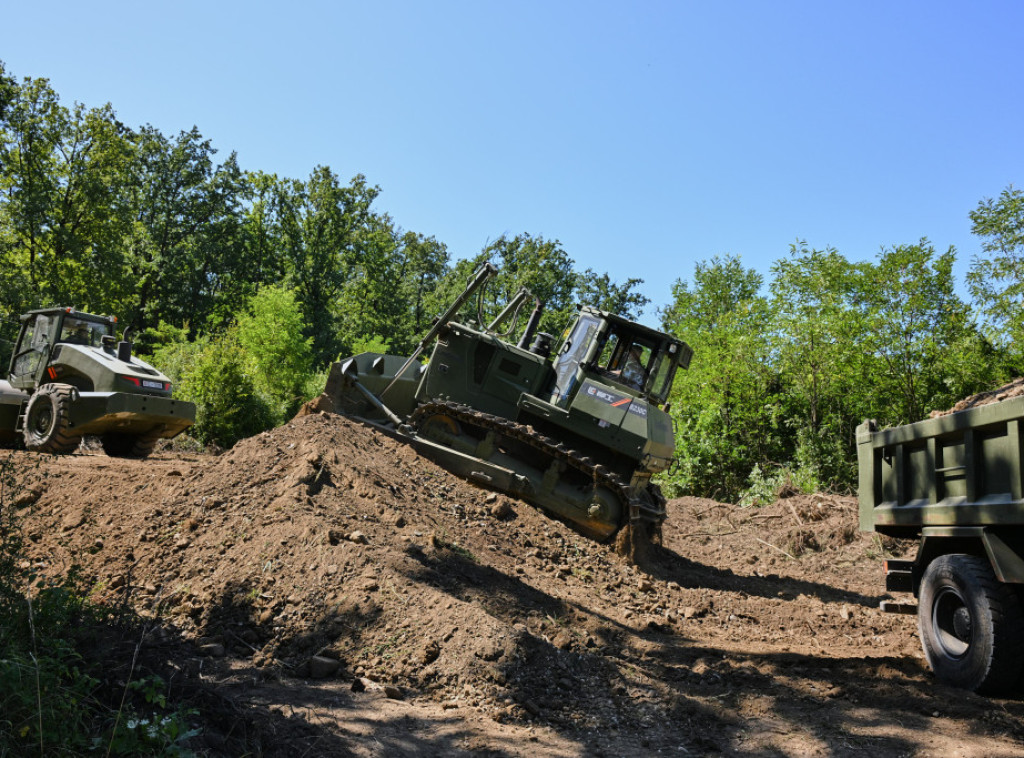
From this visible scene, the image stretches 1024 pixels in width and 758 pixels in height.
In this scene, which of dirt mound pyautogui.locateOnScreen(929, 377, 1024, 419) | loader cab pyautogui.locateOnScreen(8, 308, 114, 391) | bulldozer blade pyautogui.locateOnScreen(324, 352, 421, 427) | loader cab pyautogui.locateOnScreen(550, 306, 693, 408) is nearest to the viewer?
dirt mound pyautogui.locateOnScreen(929, 377, 1024, 419)

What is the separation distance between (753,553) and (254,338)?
2130cm

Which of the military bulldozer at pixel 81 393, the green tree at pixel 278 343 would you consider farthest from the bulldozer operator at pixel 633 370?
the green tree at pixel 278 343

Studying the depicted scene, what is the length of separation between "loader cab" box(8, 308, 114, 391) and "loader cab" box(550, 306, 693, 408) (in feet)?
28.6

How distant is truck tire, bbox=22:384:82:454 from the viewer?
43.4ft

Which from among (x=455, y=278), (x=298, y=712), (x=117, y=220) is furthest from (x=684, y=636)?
(x=455, y=278)

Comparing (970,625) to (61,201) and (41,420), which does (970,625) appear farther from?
(61,201)

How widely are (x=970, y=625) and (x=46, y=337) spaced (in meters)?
14.6

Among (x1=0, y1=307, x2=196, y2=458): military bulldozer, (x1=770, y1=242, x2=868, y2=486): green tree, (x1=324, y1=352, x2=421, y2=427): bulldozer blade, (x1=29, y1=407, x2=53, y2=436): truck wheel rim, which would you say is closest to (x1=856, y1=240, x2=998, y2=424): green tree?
(x1=770, y1=242, x2=868, y2=486): green tree

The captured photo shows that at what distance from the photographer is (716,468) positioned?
20188 mm

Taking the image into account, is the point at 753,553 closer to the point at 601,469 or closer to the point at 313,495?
the point at 601,469

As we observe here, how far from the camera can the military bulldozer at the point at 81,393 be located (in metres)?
13.3

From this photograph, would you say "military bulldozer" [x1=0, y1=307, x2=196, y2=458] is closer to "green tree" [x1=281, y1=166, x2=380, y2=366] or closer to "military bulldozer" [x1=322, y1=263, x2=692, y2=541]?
"military bulldozer" [x1=322, y1=263, x2=692, y2=541]

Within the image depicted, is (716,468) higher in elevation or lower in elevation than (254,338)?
lower

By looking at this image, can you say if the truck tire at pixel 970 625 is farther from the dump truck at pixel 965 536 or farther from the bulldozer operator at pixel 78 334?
the bulldozer operator at pixel 78 334
